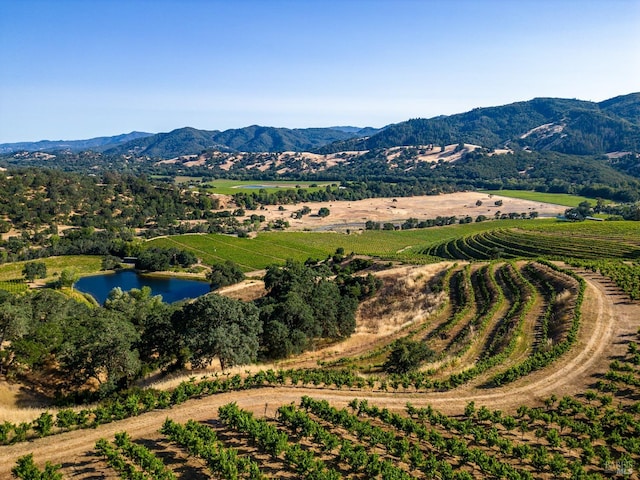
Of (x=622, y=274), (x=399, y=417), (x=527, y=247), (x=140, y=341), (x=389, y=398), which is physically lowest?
(x=527, y=247)

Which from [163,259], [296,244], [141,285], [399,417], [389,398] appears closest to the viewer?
[399,417]

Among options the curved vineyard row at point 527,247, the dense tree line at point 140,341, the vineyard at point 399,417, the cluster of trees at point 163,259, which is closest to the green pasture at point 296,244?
the cluster of trees at point 163,259

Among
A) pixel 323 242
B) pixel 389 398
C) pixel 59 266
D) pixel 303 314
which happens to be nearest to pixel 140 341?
pixel 303 314

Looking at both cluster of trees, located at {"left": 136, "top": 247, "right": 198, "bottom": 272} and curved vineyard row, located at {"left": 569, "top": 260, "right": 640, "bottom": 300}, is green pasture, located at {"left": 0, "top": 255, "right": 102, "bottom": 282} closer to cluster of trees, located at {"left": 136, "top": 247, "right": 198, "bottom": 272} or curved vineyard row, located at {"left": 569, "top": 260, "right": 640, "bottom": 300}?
cluster of trees, located at {"left": 136, "top": 247, "right": 198, "bottom": 272}

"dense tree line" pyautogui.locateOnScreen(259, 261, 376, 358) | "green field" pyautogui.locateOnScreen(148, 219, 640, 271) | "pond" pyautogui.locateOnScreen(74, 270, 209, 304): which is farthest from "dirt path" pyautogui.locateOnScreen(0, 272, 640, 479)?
"pond" pyautogui.locateOnScreen(74, 270, 209, 304)

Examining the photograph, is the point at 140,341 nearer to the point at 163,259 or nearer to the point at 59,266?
the point at 163,259

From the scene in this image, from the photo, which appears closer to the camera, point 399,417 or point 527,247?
point 399,417

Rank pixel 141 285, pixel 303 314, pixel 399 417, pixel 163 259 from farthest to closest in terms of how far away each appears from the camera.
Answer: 1. pixel 163 259
2. pixel 141 285
3. pixel 303 314
4. pixel 399 417
